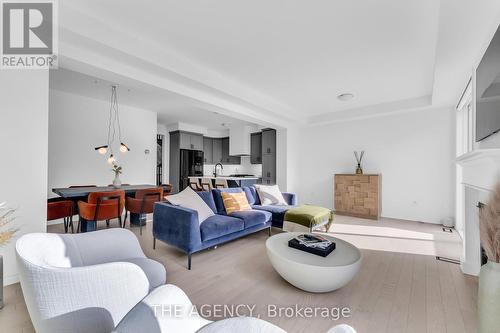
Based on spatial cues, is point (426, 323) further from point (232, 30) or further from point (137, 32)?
point (137, 32)

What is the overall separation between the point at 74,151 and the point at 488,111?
6.29 meters

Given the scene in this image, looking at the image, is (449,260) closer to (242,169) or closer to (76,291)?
(76,291)

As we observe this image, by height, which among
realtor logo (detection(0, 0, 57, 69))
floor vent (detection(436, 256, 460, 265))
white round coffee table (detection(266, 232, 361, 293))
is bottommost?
floor vent (detection(436, 256, 460, 265))

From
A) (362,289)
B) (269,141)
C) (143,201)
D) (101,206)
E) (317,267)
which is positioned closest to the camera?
(317,267)

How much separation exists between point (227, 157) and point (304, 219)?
5.42 meters

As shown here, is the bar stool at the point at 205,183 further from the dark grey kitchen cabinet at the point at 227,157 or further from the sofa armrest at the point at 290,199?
the sofa armrest at the point at 290,199

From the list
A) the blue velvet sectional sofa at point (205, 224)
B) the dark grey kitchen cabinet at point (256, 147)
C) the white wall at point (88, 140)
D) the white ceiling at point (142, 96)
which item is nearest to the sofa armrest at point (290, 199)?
the blue velvet sectional sofa at point (205, 224)

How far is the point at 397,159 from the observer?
16.5 feet

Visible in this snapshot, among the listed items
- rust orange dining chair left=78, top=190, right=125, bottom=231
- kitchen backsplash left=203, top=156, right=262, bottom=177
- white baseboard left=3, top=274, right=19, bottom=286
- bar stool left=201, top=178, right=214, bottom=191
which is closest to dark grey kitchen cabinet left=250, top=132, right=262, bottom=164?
kitchen backsplash left=203, top=156, right=262, bottom=177

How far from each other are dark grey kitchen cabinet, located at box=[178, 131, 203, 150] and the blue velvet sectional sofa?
3.92 metres

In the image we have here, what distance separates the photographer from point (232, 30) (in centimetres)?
247

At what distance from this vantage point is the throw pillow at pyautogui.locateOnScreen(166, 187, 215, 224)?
2887 millimetres

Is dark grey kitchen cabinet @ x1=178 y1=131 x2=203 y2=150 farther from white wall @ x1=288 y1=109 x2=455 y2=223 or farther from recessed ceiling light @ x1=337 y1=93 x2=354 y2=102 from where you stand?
recessed ceiling light @ x1=337 y1=93 x2=354 y2=102

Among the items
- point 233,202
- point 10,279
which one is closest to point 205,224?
point 233,202
